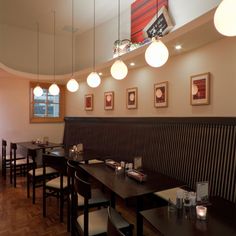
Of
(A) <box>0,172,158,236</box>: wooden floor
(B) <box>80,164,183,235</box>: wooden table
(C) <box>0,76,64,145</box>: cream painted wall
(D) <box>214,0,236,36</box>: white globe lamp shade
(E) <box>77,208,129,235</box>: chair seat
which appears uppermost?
(D) <box>214,0,236,36</box>: white globe lamp shade

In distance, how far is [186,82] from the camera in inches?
125

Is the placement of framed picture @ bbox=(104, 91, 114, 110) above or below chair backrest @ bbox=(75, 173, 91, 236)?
above

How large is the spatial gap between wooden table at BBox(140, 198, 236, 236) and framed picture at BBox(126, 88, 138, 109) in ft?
8.96

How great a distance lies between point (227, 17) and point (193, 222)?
1355 millimetres

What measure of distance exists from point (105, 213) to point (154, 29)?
3007mm

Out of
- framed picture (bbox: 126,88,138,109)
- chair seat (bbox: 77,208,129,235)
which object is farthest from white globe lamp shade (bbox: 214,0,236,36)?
framed picture (bbox: 126,88,138,109)

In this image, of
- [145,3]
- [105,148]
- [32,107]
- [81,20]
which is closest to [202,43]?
[145,3]

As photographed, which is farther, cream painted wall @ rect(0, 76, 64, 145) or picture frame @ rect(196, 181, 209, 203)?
cream painted wall @ rect(0, 76, 64, 145)

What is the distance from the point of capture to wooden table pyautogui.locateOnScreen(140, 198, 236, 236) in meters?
1.30

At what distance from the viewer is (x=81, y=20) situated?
16.5 feet

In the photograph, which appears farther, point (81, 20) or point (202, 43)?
point (81, 20)

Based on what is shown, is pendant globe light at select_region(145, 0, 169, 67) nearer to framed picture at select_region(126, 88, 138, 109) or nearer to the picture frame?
the picture frame

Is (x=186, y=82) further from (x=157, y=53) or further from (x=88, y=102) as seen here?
(x=88, y=102)

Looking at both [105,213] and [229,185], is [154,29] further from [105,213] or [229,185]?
[105,213]
